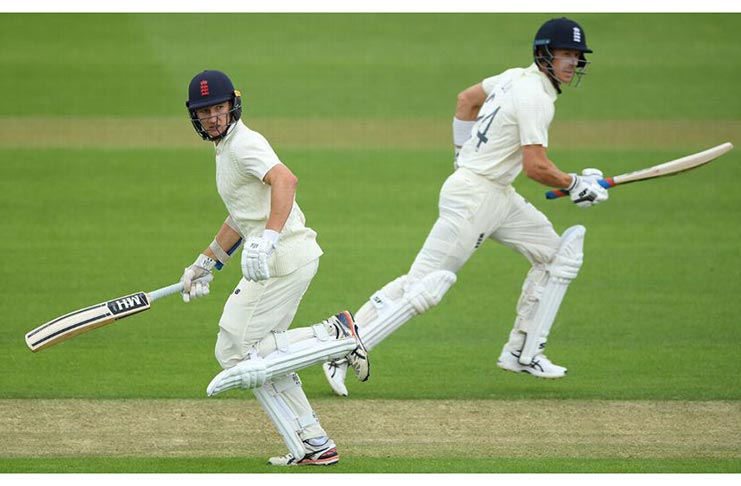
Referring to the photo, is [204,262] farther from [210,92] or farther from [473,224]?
[473,224]

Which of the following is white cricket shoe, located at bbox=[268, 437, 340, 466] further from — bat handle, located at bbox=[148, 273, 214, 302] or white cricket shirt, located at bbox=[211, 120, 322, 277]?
bat handle, located at bbox=[148, 273, 214, 302]

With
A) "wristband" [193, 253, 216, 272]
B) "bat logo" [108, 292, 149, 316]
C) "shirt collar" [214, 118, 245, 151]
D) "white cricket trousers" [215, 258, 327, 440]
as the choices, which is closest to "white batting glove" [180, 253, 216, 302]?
"wristband" [193, 253, 216, 272]

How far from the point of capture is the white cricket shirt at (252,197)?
547 centimetres

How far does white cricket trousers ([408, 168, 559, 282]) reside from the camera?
685 cm

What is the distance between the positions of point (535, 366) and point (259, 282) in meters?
2.06

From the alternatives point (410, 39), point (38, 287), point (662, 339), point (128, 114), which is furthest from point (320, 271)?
point (410, 39)

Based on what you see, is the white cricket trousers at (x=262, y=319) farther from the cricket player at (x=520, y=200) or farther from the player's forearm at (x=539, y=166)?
the player's forearm at (x=539, y=166)

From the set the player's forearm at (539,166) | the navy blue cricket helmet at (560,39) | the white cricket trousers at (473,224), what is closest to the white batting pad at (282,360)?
the white cricket trousers at (473,224)

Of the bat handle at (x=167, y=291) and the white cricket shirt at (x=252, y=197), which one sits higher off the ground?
the white cricket shirt at (x=252, y=197)

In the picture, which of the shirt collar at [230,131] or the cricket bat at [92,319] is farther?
the cricket bat at [92,319]

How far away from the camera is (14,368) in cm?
727

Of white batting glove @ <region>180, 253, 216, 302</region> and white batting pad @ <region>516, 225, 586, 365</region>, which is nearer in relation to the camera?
white batting glove @ <region>180, 253, 216, 302</region>

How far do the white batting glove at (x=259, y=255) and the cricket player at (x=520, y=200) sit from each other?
1378mm

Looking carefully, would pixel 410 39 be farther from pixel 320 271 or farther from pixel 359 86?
pixel 320 271
